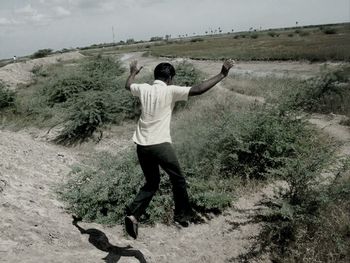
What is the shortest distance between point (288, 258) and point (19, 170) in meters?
5.06

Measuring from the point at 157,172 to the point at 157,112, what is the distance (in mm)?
716

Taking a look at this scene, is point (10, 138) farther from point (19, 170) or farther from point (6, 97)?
point (6, 97)

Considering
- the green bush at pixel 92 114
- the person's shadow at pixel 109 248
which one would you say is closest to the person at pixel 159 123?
the person's shadow at pixel 109 248

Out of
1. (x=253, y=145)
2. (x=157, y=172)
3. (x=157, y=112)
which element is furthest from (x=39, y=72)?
(x=157, y=112)

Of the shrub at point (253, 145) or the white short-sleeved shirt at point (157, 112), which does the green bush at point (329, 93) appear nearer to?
the shrub at point (253, 145)

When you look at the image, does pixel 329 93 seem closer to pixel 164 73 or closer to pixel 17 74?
pixel 164 73

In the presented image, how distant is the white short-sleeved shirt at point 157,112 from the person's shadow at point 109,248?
1.53 m

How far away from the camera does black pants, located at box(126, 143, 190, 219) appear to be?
446 cm

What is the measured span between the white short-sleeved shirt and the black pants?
0.29 feet

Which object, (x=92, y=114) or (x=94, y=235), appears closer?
(x=94, y=235)

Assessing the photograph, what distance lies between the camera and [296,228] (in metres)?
5.51

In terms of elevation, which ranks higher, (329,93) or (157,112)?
(157,112)

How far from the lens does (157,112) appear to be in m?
4.46

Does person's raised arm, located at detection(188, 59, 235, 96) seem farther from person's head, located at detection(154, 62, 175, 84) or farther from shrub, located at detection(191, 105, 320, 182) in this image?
shrub, located at detection(191, 105, 320, 182)
